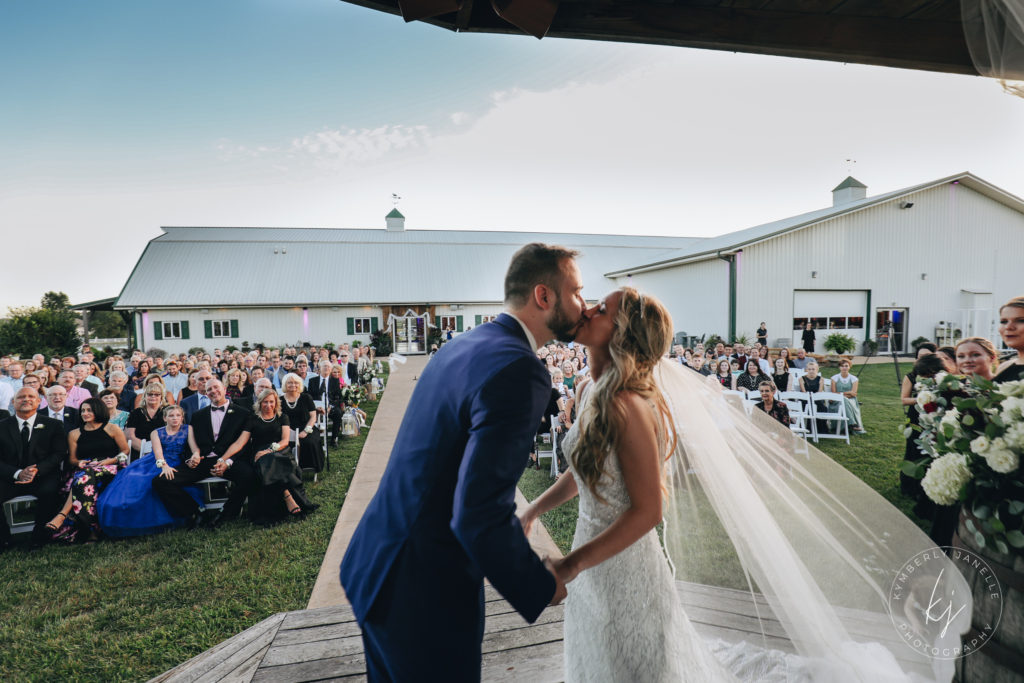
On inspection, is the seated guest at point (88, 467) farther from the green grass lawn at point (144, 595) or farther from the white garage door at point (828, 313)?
the white garage door at point (828, 313)

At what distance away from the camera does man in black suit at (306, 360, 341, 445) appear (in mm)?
10020

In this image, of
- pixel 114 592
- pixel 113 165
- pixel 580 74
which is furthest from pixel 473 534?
pixel 113 165

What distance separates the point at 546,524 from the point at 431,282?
27.5 meters

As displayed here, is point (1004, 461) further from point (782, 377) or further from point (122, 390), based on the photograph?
point (122, 390)

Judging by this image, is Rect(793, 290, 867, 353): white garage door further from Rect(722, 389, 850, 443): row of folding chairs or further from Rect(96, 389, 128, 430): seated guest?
Rect(96, 389, 128, 430): seated guest

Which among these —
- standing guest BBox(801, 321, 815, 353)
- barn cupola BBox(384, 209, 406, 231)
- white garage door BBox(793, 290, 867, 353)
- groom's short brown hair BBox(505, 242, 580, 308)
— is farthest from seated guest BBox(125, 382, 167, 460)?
barn cupola BBox(384, 209, 406, 231)

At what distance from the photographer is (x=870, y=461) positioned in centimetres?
722

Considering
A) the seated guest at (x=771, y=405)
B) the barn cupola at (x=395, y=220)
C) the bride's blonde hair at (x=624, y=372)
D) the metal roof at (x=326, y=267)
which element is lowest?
the seated guest at (x=771, y=405)

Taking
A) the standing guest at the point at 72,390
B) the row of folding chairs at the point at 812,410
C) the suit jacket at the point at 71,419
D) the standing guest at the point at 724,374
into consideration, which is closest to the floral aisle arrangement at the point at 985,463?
the row of folding chairs at the point at 812,410

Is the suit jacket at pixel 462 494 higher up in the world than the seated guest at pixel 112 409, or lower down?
higher up

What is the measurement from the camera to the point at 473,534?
1183 mm

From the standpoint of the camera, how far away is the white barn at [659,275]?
21047 millimetres

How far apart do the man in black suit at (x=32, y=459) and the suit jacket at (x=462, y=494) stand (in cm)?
615

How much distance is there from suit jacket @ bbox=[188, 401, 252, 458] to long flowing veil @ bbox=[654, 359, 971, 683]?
19.1 feet
